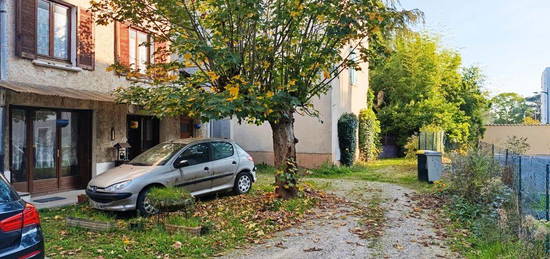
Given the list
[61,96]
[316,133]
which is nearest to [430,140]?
[316,133]

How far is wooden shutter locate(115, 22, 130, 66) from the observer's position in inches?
484

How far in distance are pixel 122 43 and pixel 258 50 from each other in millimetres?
5614

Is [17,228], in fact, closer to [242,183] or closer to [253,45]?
[253,45]

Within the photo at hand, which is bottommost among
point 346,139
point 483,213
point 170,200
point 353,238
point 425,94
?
point 353,238

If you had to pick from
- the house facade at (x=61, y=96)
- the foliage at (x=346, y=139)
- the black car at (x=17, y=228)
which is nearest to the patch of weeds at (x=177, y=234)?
the black car at (x=17, y=228)

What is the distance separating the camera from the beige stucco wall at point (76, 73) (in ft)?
30.7

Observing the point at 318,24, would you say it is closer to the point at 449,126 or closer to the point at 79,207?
the point at 79,207

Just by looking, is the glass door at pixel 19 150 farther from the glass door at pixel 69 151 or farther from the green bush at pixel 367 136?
the green bush at pixel 367 136

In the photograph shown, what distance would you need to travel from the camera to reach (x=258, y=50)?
29.3ft

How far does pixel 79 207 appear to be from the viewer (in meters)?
A: 9.01

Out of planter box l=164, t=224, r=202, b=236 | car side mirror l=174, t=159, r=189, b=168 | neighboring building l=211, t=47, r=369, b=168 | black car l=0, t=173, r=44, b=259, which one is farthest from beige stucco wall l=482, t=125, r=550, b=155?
black car l=0, t=173, r=44, b=259

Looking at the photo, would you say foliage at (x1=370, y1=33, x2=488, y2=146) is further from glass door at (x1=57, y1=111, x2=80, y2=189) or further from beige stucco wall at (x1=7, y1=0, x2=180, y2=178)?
glass door at (x1=57, y1=111, x2=80, y2=189)

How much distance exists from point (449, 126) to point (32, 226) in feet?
74.2

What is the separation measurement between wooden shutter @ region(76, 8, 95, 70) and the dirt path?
7519mm
